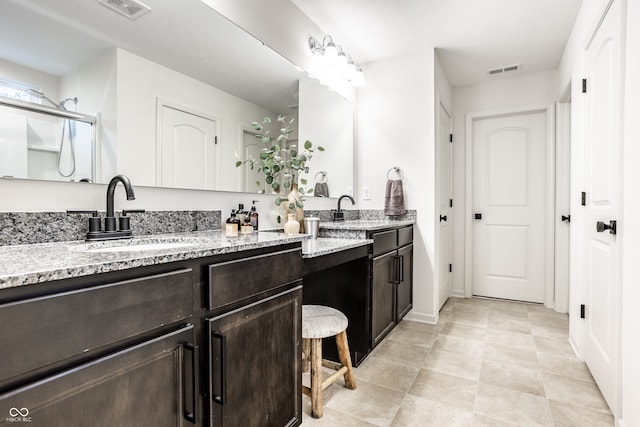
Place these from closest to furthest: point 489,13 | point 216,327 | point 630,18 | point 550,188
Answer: point 216,327 → point 630,18 → point 489,13 → point 550,188

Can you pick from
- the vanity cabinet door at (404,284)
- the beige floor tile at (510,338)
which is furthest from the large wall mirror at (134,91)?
the beige floor tile at (510,338)

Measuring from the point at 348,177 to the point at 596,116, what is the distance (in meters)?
1.80

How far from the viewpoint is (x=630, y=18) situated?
4.45 ft

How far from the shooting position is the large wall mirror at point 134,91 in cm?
107

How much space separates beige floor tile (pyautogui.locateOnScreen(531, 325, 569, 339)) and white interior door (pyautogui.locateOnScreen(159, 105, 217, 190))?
272 centimetres

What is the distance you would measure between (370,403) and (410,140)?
7.01 ft

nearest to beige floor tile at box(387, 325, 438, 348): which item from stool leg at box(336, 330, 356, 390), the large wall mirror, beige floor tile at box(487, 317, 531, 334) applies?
beige floor tile at box(487, 317, 531, 334)

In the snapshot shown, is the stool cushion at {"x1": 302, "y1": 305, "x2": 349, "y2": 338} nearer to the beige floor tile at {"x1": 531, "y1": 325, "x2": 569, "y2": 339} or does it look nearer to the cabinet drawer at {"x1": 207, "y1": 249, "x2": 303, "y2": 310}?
the cabinet drawer at {"x1": 207, "y1": 249, "x2": 303, "y2": 310}

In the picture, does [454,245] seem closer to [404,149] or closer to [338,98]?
[404,149]

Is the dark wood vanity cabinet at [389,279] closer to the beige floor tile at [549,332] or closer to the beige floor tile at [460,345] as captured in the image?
the beige floor tile at [460,345]

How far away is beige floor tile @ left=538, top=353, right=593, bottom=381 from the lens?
1.96m

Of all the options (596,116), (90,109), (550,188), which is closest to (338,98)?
(596,116)

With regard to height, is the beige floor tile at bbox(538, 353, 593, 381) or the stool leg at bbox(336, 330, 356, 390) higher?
the stool leg at bbox(336, 330, 356, 390)

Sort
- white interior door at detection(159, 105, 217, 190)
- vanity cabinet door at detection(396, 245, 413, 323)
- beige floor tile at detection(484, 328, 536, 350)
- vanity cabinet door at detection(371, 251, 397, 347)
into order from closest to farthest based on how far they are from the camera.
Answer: white interior door at detection(159, 105, 217, 190)
vanity cabinet door at detection(371, 251, 397, 347)
beige floor tile at detection(484, 328, 536, 350)
vanity cabinet door at detection(396, 245, 413, 323)
